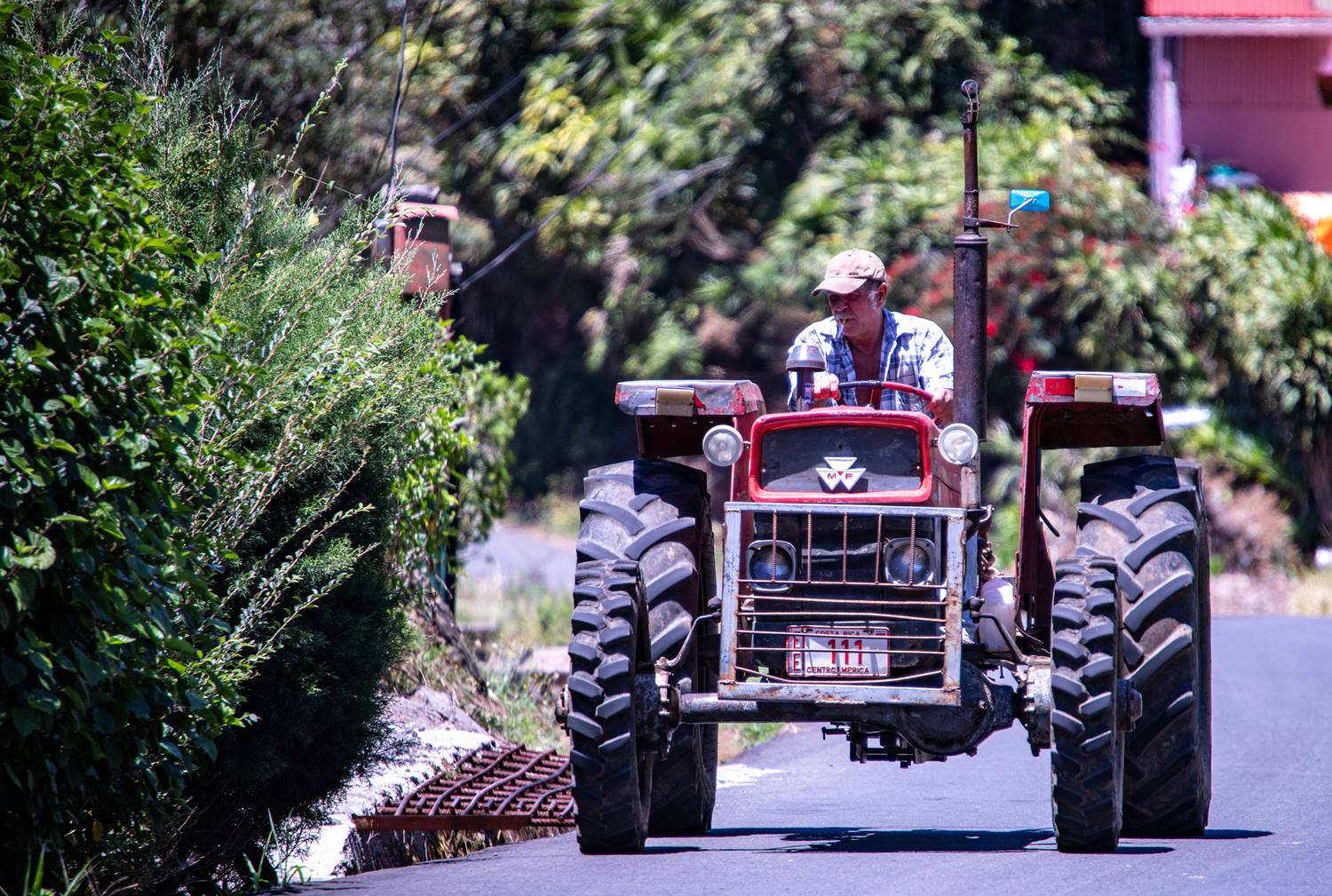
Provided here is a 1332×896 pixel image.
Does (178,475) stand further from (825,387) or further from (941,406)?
(941,406)

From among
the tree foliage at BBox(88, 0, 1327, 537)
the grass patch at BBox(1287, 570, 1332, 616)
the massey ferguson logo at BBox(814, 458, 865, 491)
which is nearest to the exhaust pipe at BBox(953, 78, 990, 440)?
the massey ferguson logo at BBox(814, 458, 865, 491)

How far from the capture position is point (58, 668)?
18.4 feet

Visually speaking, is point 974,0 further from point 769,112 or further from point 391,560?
point 391,560

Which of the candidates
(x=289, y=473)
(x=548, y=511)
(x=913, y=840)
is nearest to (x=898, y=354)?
(x=913, y=840)

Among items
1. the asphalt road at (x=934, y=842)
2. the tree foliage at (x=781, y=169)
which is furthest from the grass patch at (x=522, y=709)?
the tree foliage at (x=781, y=169)

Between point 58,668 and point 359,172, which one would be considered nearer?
point 58,668

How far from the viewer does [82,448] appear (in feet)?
18.0

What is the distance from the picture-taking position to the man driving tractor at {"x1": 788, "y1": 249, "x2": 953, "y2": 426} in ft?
26.6

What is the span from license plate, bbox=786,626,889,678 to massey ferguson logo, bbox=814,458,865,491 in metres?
0.55

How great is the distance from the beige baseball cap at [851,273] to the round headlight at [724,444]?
1.21 m

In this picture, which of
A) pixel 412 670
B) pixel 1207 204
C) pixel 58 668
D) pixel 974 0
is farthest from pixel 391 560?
pixel 974 0

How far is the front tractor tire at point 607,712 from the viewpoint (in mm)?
6938

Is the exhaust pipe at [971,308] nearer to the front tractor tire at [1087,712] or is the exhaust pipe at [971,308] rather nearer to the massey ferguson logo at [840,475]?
the massey ferguson logo at [840,475]

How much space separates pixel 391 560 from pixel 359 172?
6543 mm
